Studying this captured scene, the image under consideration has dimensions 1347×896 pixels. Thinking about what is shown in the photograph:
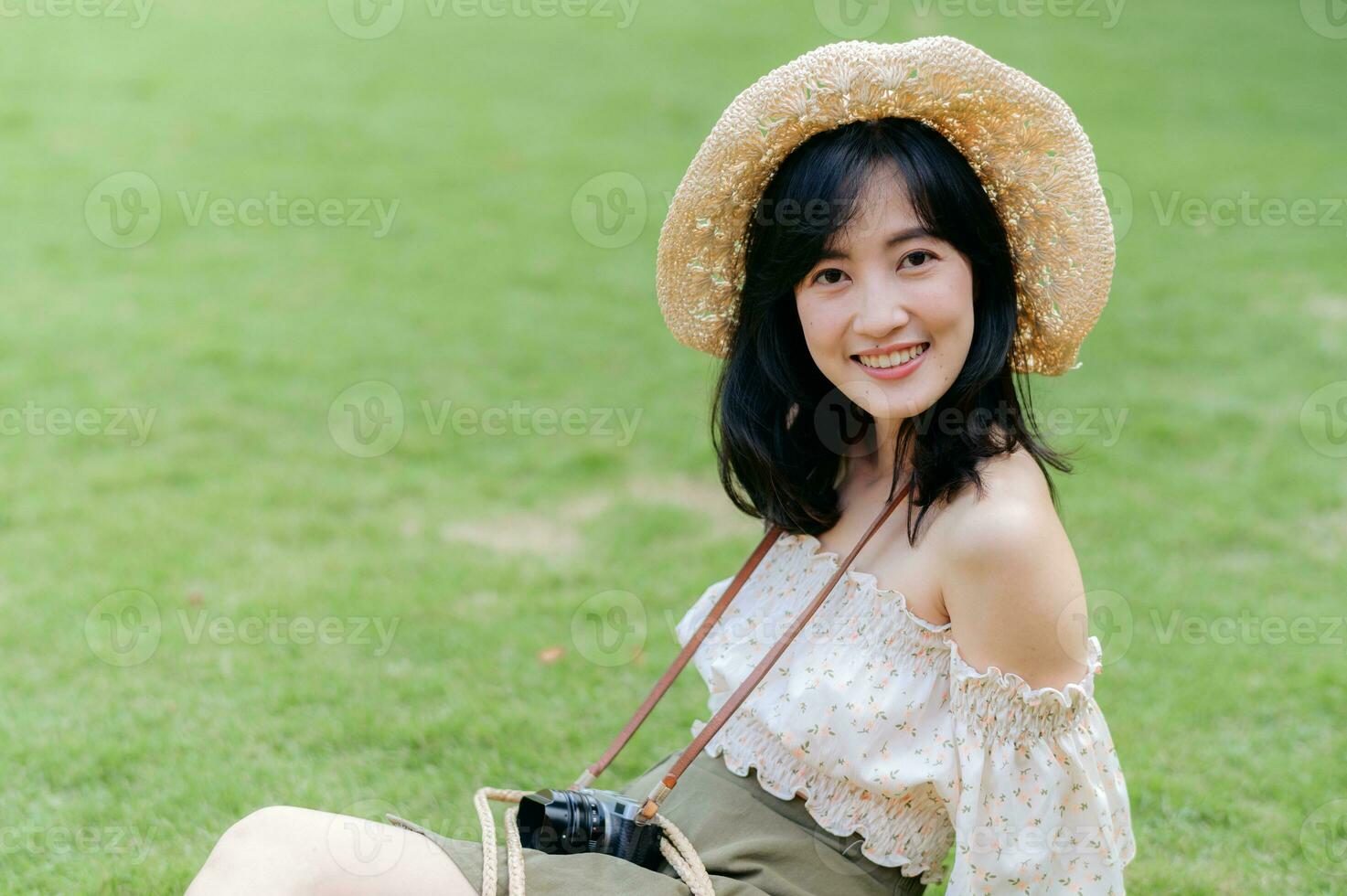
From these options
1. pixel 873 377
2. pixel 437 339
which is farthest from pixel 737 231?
pixel 437 339

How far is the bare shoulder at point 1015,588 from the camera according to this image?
175 centimetres

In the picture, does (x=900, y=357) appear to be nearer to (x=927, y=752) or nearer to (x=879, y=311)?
(x=879, y=311)

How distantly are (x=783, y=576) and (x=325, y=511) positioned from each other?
8.54 feet

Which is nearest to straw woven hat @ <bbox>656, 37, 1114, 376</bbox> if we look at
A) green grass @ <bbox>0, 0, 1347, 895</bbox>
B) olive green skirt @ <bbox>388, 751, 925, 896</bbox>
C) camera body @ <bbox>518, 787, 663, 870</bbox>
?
olive green skirt @ <bbox>388, 751, 925, 896</bbox>

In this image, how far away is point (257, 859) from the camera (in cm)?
173

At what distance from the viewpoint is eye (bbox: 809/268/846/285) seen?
1.96 m

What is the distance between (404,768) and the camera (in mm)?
3029

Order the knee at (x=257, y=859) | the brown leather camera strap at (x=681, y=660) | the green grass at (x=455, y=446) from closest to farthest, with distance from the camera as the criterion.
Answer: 1. the knee at (x=257, y=859)
2. the brown leather camera strap at (x=681, y=660)
3. the green grass at (x=455, y=446)

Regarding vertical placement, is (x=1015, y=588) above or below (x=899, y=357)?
below

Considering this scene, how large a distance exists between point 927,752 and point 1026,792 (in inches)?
5.5

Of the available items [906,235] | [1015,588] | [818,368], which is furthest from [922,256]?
[1015,588]

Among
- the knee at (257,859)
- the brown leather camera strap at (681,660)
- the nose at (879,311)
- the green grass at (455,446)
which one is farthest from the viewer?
the green grass at (455,446)

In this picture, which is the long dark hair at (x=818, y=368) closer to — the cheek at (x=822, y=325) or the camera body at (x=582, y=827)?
the cheek at (x=822, y=325)

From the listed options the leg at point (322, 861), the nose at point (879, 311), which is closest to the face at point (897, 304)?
the nose at point (879, 311)
